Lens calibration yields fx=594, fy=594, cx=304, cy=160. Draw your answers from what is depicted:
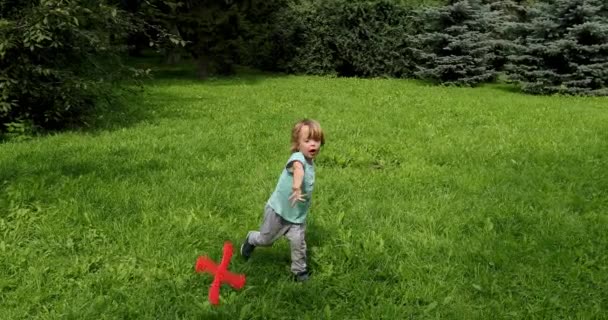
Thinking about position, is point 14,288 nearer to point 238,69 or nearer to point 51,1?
point 51,1

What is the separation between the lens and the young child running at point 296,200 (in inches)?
169

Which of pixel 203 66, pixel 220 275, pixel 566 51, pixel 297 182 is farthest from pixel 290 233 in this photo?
pixel 203 66

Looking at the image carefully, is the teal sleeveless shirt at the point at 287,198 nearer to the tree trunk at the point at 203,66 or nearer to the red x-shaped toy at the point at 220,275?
the red x-shaped toy at the point at 220,275

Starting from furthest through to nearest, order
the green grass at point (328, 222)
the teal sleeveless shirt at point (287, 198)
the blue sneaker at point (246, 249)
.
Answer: the blue sneaker at point (246, 249) < the teal sleeveless shirt at point (287, 198) < the green grass at point (328, 222)

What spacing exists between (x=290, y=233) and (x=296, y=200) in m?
0.42

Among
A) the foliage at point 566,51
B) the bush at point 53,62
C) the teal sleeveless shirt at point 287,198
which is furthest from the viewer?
the foliage at point 566,51

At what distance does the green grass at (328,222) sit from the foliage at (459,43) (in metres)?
9.61

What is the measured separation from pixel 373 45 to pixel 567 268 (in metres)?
19.1

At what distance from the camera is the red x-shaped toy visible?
13.3ft

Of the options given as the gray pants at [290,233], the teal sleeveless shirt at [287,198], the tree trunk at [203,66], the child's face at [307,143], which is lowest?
the tree trunk at [203,66]

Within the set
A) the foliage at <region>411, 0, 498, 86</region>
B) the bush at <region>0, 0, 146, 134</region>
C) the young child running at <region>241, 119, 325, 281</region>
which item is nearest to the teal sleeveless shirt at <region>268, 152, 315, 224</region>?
the young child running at <region>241, 119, 325, 281</region>

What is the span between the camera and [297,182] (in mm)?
4129

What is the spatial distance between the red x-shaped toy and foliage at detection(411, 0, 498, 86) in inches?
666

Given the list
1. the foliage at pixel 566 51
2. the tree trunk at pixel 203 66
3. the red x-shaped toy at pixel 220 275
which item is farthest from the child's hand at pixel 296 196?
the tree trunk at pixel 203 66
